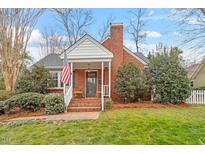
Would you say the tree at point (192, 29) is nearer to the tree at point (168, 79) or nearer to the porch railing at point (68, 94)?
the tree at point (168, 79)

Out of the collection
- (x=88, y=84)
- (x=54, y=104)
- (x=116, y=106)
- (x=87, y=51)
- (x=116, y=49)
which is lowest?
(x=116, y=106)

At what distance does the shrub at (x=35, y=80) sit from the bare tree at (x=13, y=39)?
380 mm

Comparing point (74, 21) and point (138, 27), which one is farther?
point (74, 21)

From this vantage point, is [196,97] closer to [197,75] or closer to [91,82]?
[197,75]

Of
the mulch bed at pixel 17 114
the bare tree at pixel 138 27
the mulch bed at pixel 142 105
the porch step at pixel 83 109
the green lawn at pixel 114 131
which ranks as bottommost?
the green lawn at pixel 114 131

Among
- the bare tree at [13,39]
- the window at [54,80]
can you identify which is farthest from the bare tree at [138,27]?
the window at [54,80]

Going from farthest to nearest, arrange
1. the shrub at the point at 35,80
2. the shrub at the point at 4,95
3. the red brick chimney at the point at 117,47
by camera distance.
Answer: the red brick chimney at the point at 117,47
the shrub at the point at 35,80
the shrub at the point at 4,95

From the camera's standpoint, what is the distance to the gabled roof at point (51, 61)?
8788mm

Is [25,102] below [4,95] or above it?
below

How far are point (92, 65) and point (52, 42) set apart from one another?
68.2 inches

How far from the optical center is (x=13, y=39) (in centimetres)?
793

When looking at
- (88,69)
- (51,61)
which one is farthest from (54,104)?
(88,69)

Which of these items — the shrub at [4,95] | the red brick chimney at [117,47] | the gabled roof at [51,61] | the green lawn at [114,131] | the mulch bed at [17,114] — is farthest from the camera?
the red brick chimney at [117,47]
